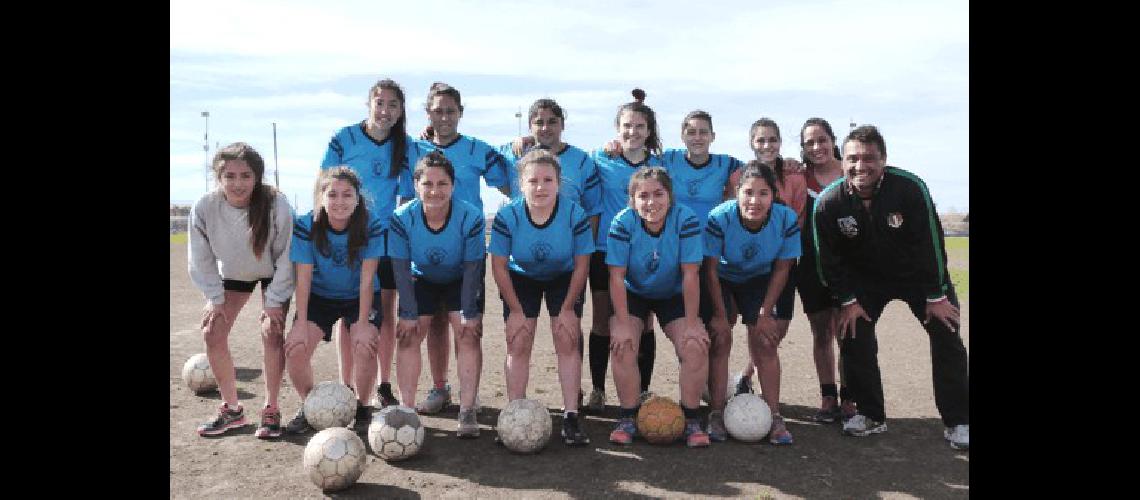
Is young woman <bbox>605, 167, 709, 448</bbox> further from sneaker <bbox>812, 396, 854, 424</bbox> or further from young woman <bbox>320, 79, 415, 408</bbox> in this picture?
young woman <bbox>320, 79, 415, 408</bbox>

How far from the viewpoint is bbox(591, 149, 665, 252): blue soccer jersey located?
19.4 ft

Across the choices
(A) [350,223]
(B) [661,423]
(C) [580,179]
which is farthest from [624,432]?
(A) [350,223]

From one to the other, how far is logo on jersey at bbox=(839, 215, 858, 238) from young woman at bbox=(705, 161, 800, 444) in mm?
357

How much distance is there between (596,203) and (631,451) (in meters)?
2.05

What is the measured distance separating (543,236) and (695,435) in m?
1.75

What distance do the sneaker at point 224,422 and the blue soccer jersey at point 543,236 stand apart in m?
2.33

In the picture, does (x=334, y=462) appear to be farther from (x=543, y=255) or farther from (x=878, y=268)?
(x=878, y=268)

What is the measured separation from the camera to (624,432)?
17.0ft

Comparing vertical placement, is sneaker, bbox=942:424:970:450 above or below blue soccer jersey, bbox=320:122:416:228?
below

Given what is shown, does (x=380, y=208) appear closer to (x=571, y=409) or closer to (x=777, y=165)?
(x=571, y=409)

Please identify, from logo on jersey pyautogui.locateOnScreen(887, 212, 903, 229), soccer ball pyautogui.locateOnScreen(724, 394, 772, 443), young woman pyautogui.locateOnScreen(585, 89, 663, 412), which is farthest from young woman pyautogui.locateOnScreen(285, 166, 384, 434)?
logo on jersey pyautogui.locateOnScreen(887, 212, 903, 229)

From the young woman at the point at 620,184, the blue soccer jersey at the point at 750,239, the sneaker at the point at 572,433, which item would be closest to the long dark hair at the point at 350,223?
the young woman at the point at 620,184

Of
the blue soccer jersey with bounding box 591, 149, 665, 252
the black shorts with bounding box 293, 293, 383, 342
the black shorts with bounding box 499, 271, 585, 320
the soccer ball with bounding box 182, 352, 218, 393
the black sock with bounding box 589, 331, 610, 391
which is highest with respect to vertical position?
the blue soccer jersey with bounding box 591, 149, 665, 252

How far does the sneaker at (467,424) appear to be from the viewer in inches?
207
